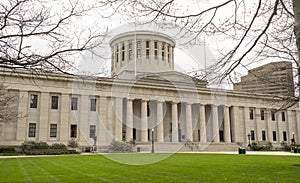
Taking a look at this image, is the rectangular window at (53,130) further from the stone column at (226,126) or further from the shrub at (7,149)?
the stone column at (226,126)

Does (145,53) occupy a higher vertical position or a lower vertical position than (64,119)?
higher

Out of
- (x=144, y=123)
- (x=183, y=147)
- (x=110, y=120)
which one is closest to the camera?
(x=110, y=120)

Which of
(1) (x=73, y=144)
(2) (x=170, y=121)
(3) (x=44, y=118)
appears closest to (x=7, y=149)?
(3) (x=44, y=118)

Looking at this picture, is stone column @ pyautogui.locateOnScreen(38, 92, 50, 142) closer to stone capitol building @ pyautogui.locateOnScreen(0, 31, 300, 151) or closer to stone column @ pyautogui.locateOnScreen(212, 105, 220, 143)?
stone capitol building @ pyautogui.locateOnScreen(0, 31, 300, 151)

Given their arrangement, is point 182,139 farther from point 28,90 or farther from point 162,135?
point 28,90

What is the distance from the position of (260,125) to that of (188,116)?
66.2 ft

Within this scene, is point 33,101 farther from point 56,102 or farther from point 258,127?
point 258,127

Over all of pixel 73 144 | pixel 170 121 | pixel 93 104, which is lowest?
pixel 73 144

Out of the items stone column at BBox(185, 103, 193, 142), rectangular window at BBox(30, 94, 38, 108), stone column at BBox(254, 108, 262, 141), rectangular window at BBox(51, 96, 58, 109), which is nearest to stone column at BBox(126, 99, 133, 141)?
stone column at BBox(185, 103, 193, 142)

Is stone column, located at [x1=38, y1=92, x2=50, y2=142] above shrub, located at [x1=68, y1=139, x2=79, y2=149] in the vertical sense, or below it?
above

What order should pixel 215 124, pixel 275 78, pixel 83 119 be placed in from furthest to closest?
pixel 215 124, pixel 83 119, pixel 275 78

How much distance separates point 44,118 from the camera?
49750mm

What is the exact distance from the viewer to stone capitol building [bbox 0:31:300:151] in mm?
48562

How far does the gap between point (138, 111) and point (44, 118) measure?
18.9 m
